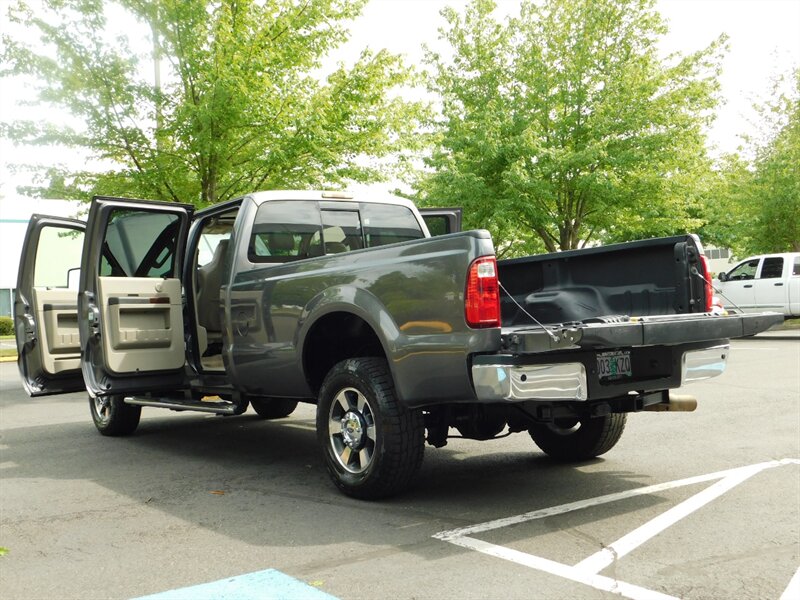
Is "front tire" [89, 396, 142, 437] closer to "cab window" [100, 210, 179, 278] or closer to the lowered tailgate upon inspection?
"cab window" [100, 210, 179, 278]

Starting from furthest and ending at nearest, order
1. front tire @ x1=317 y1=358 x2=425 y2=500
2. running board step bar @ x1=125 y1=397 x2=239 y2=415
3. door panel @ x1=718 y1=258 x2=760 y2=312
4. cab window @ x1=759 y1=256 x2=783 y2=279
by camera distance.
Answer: door panel @ x1=718 y1=258 x2=760 y2=312
cab window @ x1=759 y1=256 x2=783 y2=279
running board step bar @ x1=125 y1=397 x2=239 y2=415
front tire @ x1=317 y1=358 x2=425 y2=500

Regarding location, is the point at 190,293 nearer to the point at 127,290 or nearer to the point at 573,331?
the point at 127,290

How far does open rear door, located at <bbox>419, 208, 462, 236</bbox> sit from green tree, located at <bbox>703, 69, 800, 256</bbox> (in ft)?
72.4

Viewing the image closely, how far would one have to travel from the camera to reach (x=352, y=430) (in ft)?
17.6

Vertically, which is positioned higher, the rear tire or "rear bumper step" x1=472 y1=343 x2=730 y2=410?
"rear bumper step" x1=472 y1=343 x2=730 y2=410

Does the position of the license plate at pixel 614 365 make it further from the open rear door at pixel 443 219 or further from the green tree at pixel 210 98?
the green tree at pixel 210 98

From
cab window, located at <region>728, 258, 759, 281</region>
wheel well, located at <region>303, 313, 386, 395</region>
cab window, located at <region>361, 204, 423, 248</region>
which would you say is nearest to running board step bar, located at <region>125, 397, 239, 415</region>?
wheel well, located at <region>303, 313, 386, 395</region>

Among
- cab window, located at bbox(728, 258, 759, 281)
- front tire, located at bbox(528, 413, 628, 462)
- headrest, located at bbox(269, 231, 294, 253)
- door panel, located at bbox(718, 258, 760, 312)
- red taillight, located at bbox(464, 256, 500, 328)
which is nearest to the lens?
red taillight, located at bbox(464, 256, 500, 328)

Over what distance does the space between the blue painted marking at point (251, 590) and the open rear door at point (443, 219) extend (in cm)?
472

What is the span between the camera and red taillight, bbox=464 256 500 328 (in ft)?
14.9

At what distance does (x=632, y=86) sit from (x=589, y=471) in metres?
18.6

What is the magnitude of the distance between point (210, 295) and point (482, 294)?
3.69 m

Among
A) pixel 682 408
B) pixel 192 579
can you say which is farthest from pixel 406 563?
pixel 682 408

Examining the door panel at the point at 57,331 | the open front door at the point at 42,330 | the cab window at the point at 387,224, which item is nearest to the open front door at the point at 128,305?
the open front door at the point at 42,330
